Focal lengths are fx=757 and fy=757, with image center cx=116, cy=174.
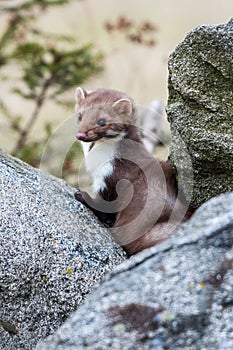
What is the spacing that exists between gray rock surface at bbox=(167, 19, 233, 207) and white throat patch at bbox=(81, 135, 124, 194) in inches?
27.2

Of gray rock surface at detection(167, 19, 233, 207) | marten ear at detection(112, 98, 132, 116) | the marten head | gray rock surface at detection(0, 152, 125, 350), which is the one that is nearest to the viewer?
gray rock surface at detection(0, 152, 125, 350)

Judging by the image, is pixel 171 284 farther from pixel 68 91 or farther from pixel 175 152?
pixel 68 91

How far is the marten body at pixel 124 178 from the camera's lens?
18.8 feet

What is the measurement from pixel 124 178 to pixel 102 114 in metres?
0.57

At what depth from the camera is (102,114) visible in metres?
6.17

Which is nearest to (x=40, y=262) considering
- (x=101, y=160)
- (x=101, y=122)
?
(x=101, y=160)

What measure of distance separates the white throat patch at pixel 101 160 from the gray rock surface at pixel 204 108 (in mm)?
690

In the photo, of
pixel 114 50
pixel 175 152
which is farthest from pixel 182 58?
pixel 114 50

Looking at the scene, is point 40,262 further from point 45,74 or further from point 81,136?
point 45,74

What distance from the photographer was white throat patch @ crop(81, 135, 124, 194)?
6.09m

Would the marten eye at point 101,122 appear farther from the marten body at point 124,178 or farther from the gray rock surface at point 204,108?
the gray rock surface at point 204,108

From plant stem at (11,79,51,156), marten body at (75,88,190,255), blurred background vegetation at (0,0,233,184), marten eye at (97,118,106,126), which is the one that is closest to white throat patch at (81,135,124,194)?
marten body at (75,88,190,255)

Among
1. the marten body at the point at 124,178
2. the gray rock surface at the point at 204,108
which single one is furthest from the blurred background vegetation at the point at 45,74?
the gray rock surface at the point at 204,108

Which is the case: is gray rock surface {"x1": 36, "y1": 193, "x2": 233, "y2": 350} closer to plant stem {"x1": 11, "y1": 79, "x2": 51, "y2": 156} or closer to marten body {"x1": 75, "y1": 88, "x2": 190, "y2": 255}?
marten body {"x1": 75, "y1": 88, "x2": 190, "y2": 255}
